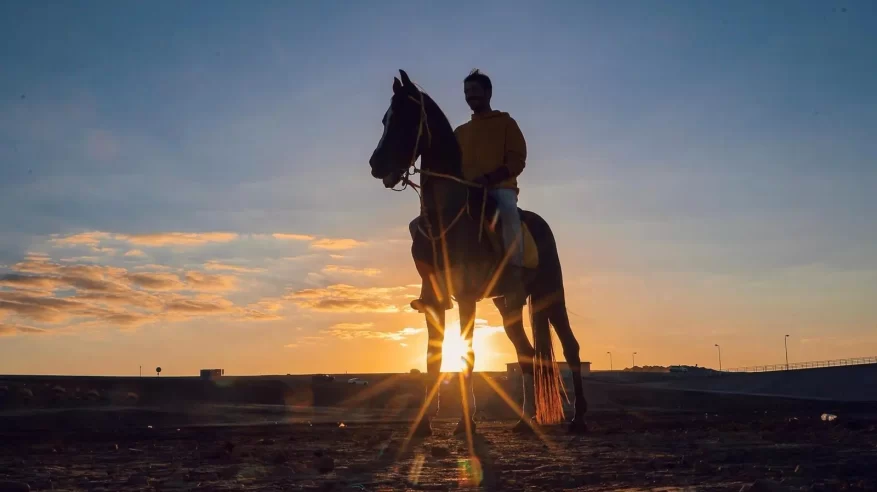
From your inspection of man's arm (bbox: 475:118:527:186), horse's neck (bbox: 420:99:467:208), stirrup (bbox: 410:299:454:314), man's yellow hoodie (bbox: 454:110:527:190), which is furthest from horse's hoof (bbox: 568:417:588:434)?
horse's neck (bbox: 420:99:467:208)

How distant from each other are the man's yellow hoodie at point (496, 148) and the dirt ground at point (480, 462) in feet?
11.4

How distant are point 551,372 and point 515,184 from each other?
3118 millimetres

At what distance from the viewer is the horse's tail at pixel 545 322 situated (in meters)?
12.8

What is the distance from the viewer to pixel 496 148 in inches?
448

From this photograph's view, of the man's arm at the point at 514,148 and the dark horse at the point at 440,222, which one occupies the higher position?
the man's arm at the point at 514,148

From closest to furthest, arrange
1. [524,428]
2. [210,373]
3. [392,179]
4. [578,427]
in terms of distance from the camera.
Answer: [392,179] → [524,428] → [578,427] → [210,373]

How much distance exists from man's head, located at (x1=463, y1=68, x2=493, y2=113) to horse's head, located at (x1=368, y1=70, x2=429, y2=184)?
Result: 136cm

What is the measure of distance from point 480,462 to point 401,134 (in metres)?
4.42

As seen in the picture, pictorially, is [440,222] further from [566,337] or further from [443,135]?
[566,337]

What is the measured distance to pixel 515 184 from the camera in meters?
11.5

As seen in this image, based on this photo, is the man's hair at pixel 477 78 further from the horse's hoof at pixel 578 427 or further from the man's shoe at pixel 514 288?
the horse's hoof at pixel 578 427

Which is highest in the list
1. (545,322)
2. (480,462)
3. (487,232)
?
(487,232)

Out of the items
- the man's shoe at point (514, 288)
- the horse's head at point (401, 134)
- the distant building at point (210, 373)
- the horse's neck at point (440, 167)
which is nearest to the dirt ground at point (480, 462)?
the man's shoe at point (514, 288)

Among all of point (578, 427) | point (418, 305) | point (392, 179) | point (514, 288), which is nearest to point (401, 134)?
point (392, 179)
